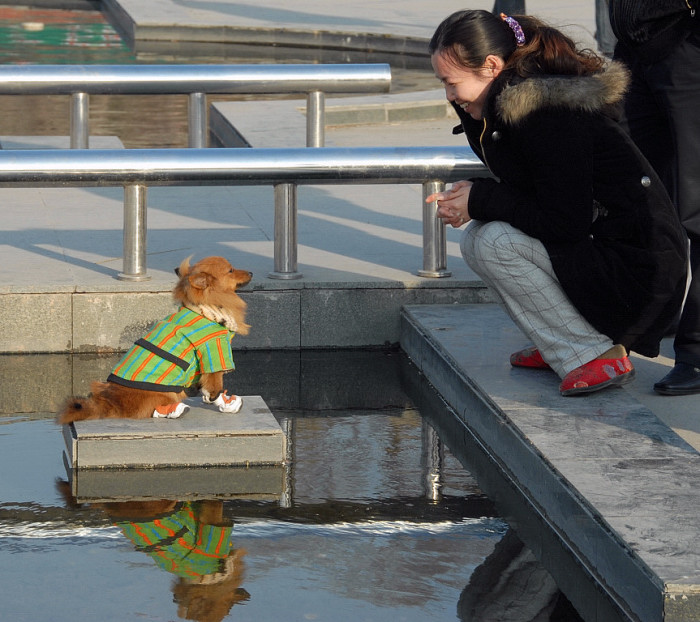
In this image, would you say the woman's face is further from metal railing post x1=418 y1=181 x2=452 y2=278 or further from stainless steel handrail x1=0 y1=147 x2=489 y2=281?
metal railing post x1=418 y1=181 x2=452 y2=278

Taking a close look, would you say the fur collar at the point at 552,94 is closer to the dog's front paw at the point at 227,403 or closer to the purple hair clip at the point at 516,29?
the purple hair clip at the point at 516,29

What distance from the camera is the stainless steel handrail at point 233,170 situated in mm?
5957

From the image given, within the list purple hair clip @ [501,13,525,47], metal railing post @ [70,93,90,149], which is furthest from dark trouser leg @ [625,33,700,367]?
metal railing post @ [70,93,90,149]

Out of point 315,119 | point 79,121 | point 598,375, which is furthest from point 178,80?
point 598,375

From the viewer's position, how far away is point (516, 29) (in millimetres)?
4645

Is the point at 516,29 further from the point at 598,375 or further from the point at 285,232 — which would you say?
the point at 285,232

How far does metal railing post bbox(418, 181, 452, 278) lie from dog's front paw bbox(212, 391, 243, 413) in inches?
70.0

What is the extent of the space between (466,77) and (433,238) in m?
1.74

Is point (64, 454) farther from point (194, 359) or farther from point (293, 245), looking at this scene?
point (293, 245)

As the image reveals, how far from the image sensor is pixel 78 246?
6973 mm

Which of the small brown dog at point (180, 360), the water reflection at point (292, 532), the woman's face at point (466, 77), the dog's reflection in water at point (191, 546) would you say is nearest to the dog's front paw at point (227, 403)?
the small brown dog at point (180, 360)

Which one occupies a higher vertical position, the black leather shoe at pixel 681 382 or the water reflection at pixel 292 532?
the black leather shoe at pixel 681 382

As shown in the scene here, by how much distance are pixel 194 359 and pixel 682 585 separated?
2.07m

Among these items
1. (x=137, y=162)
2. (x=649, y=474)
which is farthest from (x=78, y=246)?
(x=649, y=474)
